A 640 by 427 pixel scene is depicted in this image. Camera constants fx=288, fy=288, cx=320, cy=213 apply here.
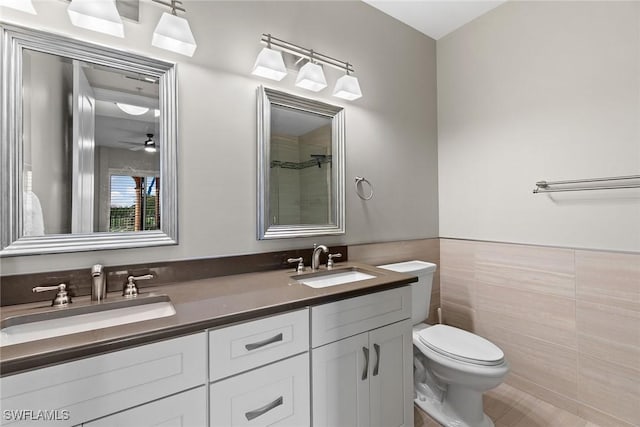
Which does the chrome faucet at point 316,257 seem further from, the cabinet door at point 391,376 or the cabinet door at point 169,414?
the cabinet door at point 169,414

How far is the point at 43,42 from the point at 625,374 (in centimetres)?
302

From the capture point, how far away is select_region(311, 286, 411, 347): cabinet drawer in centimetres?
111

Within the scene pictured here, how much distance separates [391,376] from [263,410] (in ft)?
2.07

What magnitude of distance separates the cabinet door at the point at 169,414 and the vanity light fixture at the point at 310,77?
4.92ft

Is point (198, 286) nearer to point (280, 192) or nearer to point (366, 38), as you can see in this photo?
point (280, 192)

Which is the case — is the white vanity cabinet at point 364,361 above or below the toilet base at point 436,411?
above

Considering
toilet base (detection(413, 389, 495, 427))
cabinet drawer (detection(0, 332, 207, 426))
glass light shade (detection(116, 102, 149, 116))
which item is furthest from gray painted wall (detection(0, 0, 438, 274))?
toilet base (detection(413, 389, 495, 427))

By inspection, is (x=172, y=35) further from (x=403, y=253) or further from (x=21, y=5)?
(x=403, y=253)

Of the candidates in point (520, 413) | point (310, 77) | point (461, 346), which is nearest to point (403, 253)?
point (461, 346)

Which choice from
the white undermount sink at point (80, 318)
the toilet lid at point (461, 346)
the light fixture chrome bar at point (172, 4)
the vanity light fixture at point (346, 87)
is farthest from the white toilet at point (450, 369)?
the light fixture chrome bar at point (172, 4)

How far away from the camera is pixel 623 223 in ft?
4.93

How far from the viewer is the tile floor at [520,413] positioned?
1.60 metres

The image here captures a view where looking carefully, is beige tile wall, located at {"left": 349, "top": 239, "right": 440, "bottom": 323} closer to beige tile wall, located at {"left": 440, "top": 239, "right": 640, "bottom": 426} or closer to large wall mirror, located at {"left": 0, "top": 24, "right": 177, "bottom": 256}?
beige tile wall, located at {"left": 440, "top": 239, "right": 640, "bottom": 426}

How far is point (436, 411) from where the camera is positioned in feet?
5.44
